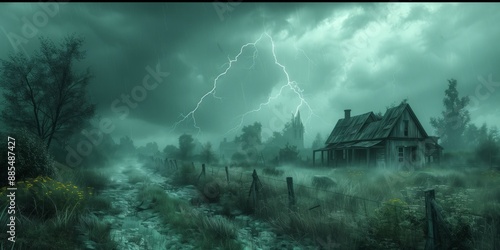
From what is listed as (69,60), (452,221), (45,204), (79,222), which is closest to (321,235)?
(452,221)

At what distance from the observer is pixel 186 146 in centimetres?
5488

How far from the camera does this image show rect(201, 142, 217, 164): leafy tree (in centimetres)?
4341

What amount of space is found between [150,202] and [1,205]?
15.4 feet

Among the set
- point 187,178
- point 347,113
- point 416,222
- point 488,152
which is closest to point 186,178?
point 187,178

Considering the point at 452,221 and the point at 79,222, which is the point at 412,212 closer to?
the point at 452,221

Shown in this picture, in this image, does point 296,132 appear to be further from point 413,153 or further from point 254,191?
point 254,191

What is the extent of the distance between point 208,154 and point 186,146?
1301cm

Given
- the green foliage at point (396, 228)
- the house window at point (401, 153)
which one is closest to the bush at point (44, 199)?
the green foliage at point (396, 228)

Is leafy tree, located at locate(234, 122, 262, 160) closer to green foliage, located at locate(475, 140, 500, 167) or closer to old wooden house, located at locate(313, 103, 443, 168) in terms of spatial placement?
old wooden house, located at locate(313, 103, 443, 168)

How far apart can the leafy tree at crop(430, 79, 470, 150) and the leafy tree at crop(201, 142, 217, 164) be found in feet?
130

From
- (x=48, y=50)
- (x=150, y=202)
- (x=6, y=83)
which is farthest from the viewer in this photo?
(x=48, y=50)

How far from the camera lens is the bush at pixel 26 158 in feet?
25.2

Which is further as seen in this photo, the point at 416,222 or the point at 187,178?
the point at 187,178

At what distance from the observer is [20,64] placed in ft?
55.1
